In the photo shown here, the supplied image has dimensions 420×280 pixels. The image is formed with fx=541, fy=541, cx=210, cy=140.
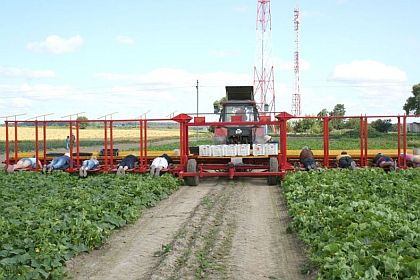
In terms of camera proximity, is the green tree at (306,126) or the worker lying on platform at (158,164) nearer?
the worker lying on platform at (158,164)

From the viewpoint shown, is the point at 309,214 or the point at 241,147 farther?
the point at 241,147

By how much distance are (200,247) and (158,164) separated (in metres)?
9.04

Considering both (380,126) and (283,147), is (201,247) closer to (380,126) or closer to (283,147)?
(283,147)

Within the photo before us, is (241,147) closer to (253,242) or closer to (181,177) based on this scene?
(181,177)

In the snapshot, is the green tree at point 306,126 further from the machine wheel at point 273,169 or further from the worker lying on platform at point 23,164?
the worker lying on platform at point 23,164

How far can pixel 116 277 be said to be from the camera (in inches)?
278

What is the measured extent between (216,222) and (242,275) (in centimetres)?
341

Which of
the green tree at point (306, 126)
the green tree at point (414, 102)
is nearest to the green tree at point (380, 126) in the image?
the green tree at point (306, 126)

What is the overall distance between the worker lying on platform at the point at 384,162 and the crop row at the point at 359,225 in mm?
3614

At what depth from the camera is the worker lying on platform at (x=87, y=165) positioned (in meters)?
17.5

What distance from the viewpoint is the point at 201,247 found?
8383 millimetres

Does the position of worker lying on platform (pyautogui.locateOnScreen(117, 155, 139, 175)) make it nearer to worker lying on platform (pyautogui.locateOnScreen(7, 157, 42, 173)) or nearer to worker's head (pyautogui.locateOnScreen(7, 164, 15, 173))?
worker lying on platform (pyautogui.locateOnScreen(7, 157, 42, 173))

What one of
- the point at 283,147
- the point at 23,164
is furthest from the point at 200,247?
the point at 23,164

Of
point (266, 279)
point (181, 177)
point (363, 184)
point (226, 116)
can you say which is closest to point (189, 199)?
point (181, 177)
